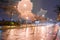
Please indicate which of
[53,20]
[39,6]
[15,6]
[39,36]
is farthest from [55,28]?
[15,6]

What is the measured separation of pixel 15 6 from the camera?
4.90 feet

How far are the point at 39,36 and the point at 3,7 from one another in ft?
1.71

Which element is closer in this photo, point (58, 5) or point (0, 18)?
point (0, 18)

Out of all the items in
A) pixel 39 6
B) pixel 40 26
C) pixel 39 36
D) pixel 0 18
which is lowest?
pixel 39 36

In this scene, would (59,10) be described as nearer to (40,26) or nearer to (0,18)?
(40,26)

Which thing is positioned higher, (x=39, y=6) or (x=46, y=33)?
(x=39, y=6)

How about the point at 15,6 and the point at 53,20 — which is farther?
the point at 53,20

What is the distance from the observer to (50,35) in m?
1.62

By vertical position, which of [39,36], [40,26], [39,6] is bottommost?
[39,36]

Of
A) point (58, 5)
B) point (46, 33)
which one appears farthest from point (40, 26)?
point (58, 5)

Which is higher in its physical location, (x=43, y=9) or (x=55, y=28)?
(x=43, y=9)

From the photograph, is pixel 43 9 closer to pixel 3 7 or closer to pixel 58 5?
pixel 58 5

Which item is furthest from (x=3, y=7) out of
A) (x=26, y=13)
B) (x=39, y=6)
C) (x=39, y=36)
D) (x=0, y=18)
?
(x=39, y=36)

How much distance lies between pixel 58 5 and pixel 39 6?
24cm
